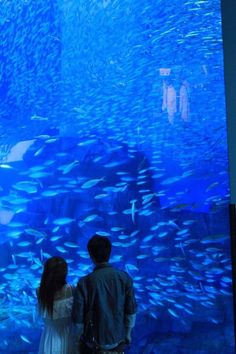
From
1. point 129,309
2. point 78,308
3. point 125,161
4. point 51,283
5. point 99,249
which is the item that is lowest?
point 129,309

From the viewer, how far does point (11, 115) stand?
19.2ft

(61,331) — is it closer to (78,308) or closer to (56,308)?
(56,308)

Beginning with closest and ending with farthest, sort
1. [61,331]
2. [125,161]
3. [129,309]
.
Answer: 1. [129,309]
2. [61,331]
3. [125,161]

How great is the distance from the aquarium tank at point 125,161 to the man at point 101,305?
93.5 inches

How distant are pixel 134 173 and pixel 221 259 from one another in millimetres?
1679

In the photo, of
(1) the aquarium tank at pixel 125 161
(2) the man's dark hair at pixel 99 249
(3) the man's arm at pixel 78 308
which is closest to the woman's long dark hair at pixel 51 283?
(3) the man's arm at pixel 78 308

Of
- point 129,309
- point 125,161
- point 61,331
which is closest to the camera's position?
point 129,309

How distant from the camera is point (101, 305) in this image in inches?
121

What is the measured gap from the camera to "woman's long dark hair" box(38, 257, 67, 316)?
325 cm

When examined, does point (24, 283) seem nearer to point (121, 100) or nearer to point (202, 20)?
point (121, 100)

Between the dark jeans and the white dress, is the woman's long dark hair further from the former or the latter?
the dark jeans

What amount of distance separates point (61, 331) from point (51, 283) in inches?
18.3

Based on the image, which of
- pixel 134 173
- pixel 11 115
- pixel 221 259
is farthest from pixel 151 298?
pixel 11 115

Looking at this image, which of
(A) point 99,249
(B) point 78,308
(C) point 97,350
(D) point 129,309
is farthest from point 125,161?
(C) point 97,350
